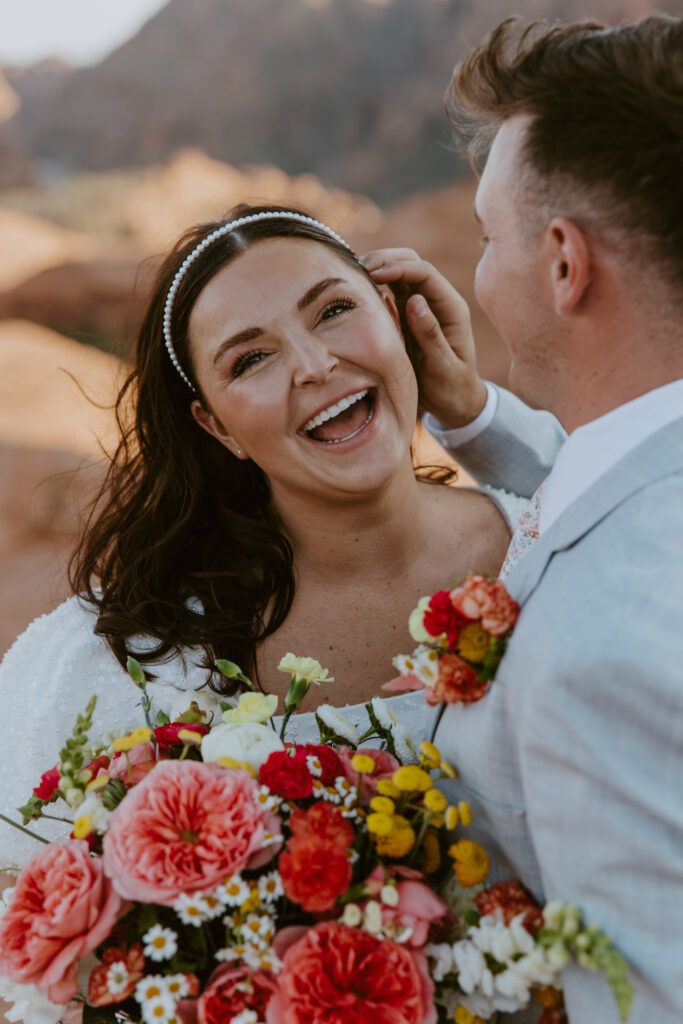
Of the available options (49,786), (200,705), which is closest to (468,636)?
(200,705)

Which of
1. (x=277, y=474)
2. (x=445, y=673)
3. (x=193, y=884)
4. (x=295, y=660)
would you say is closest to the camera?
(x=193, y=884)

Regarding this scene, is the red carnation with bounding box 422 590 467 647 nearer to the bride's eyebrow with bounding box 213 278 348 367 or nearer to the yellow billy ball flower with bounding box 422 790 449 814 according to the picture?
the yellow billy ball flower with bounding box 422 790 449 814

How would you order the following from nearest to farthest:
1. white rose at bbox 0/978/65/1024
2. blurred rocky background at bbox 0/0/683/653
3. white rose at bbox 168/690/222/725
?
white rose at bbox 0/978/65/1024, white rose at bbox 168/690/222/725, blurred rocky background at bbox 0/0/683/653

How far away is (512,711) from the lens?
144 cm

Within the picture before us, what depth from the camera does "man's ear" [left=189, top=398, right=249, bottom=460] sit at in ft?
8.77

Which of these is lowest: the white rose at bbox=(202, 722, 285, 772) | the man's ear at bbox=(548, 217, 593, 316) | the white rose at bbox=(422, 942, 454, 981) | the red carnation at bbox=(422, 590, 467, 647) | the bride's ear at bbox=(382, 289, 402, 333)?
the white rose at bbox=(422, 942, 454, 981)

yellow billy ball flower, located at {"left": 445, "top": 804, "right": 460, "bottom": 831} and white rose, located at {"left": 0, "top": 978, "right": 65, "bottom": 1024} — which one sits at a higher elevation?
yellow billy ball flower, located at {"left": 445, "top": 804, "right": 460, "bottom": 831}

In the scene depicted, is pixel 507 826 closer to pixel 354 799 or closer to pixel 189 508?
pixel 354 799

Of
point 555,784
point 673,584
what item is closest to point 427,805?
point 555,784

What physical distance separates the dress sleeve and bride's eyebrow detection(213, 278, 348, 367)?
2.83ft

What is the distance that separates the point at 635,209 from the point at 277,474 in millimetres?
1236

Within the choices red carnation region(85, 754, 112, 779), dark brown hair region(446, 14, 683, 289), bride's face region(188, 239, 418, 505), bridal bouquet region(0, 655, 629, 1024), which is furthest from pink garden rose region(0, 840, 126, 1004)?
dark brown hair region(446, 14, 683, 289)

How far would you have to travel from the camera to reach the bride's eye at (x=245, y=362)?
7.98 ft

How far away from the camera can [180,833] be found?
1.49 m
